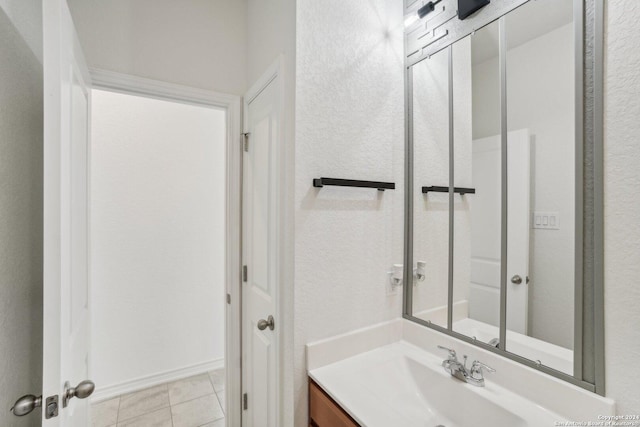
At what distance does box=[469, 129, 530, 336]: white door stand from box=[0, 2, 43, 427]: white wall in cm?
156

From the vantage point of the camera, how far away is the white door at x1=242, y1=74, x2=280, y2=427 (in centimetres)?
131

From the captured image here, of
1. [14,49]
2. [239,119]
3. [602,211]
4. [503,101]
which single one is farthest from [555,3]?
[14,49]

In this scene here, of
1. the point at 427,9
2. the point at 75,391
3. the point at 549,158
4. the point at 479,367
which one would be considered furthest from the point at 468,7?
the point at 75,391

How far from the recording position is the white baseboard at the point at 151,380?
86.6 inches

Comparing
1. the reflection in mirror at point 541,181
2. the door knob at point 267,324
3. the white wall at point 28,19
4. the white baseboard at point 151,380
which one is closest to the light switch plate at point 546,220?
the reflection in mirror at point 541,181

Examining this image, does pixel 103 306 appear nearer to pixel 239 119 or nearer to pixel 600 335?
pixel 239 119

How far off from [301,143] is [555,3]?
0.92m

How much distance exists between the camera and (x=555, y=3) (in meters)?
0.90

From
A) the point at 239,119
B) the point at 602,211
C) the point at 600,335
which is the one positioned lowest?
the point at 600,335

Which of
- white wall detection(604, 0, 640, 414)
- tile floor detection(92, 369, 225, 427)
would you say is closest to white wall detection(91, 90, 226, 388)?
tile floor detection(92, 369, 225, 427)

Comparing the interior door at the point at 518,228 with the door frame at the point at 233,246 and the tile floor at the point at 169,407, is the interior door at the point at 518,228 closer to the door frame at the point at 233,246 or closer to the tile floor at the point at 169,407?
the door frame at the point at 233,246

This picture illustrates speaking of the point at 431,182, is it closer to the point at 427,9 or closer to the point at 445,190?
the point at 445,190

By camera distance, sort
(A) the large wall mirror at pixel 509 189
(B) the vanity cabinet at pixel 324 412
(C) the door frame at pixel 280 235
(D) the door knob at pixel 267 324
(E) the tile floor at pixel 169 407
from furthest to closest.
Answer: (E) the tile floor at pixel 169 407, (D) the door knob at pixel 267 324, (C) the door frame at pixel 280 235, (B) the vanity cabinet at pixel 324 412, (A) the large wall mirror at pixel 509 189

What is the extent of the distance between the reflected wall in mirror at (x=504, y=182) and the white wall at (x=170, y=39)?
1031 mm
